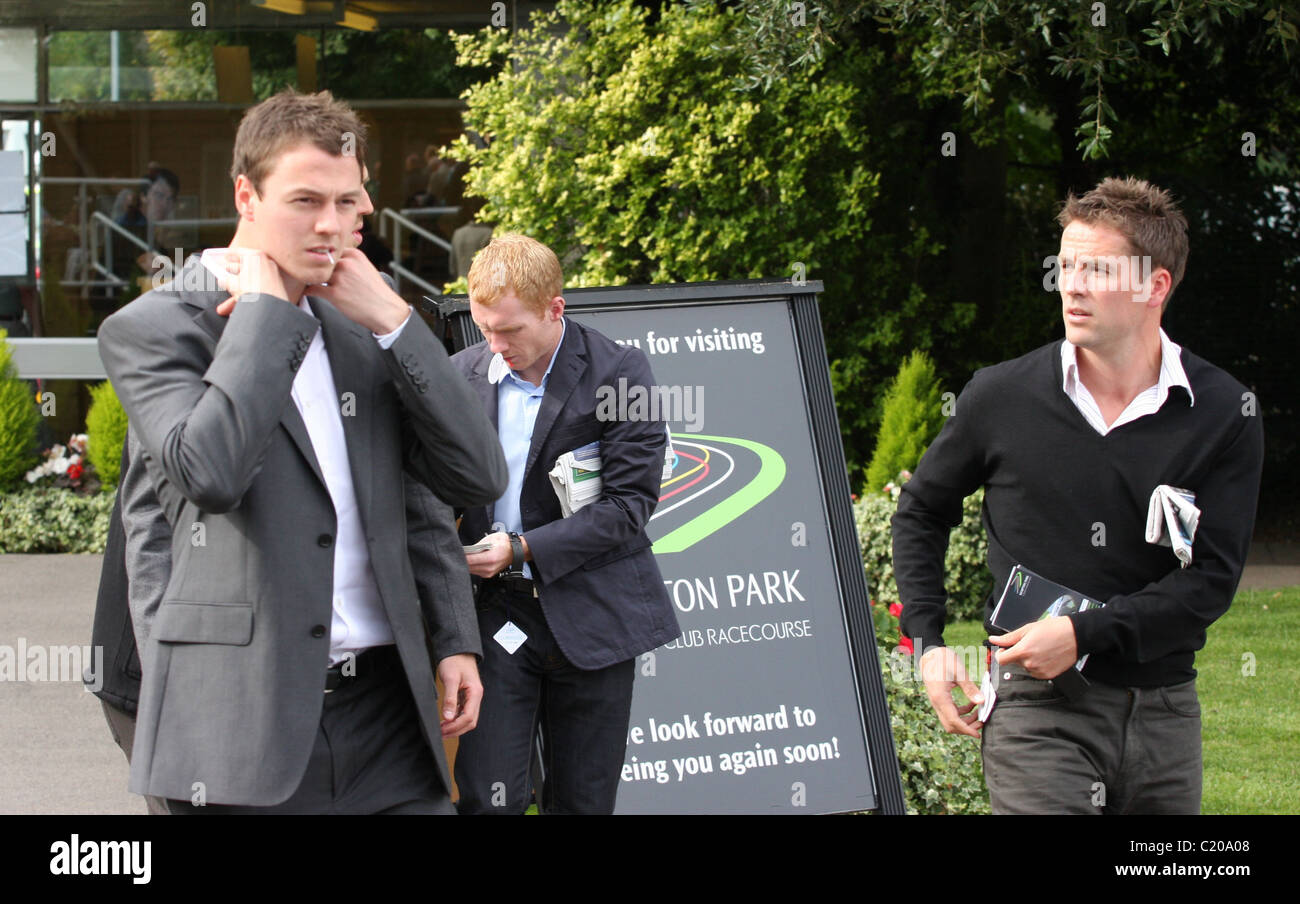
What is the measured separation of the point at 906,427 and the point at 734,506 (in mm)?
4567

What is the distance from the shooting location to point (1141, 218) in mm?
3080

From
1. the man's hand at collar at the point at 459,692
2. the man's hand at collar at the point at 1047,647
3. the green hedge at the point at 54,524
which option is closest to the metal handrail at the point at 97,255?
the green hedge at the point at 54,524

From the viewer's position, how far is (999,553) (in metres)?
3.22

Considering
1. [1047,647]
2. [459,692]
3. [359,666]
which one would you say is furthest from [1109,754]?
[359,666]

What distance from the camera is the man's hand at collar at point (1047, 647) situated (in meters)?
2.95

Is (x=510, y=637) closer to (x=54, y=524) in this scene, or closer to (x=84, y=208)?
(x=54, y=524)

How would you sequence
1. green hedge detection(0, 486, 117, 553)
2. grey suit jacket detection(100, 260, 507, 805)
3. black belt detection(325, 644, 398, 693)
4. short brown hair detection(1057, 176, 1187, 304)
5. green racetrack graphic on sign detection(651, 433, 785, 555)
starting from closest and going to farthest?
grey suit jacket detection(100, 260, 507, 805), black belt detection(325, 644, 398, 693), short brown hair detection(1057, 176, 1187, 304), green racetrack graphic on sign detection(651, 433, 785, 555), green hedge detection(0, 486, 117, 553)

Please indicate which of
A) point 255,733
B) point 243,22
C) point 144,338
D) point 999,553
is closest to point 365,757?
point 255,733

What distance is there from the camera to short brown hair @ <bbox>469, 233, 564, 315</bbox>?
12.2 ft

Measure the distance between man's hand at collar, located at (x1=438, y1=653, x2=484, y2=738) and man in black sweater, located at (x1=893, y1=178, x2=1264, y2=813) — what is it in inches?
42.8

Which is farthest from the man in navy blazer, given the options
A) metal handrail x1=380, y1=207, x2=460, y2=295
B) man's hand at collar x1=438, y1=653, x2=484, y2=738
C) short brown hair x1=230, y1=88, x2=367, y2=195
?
metal handrail x1=380, y1=207, x2=460, y2=295

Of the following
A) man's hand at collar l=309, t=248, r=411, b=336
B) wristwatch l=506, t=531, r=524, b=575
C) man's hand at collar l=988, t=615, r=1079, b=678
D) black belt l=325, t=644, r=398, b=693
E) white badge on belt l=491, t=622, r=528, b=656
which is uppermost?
man's hand at collar l=309, t=248, r=411, b=336

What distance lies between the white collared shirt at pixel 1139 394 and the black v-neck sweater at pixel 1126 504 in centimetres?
2

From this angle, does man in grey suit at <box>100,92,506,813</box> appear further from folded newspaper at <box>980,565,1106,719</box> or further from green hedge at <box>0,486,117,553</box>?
green hedge at <box>0,486,117,553</box>
